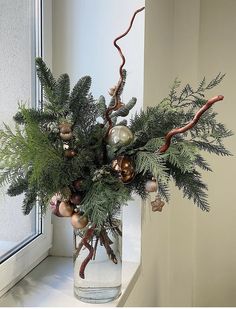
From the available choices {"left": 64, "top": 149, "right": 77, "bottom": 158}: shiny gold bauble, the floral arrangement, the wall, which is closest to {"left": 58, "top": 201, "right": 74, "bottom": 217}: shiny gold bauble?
the floral arrangement

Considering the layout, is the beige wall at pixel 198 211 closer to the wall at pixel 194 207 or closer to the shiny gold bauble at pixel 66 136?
the wall at pixel 194 207

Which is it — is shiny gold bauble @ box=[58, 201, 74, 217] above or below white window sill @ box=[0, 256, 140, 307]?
above

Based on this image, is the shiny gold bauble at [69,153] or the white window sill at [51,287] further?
the white window sill at [51,287]

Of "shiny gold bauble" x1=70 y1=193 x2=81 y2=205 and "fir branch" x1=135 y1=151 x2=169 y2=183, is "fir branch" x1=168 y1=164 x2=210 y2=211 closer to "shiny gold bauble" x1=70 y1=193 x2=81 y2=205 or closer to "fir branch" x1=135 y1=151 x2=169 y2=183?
"fir branch" x1=135 y1=151 x2=169 y2=183

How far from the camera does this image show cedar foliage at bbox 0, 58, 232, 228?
78 cm

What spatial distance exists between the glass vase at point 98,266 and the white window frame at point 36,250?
194 millimetres

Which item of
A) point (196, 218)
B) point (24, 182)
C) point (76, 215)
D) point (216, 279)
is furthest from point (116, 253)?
point (216, 279)

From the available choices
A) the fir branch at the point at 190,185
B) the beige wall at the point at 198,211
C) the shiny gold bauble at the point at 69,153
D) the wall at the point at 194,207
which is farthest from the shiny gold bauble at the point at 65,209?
the beige wall at the point at 198,211

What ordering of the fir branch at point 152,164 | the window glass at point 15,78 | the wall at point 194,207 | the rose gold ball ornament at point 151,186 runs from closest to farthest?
the fir branch at point 152,164, the rose gold ball ornament at point 151,186, the window glass at point 15,78, the wall at point 194,207

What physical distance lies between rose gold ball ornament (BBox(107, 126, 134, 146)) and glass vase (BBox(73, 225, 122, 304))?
0.72 ft

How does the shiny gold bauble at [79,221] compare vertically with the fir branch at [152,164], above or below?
below

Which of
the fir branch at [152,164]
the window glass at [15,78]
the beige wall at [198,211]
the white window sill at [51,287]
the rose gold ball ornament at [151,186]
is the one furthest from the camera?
the beige wall at [198,211]

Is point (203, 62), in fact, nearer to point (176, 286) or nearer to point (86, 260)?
point (176, 286)

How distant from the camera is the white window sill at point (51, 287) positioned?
39.4 inches
